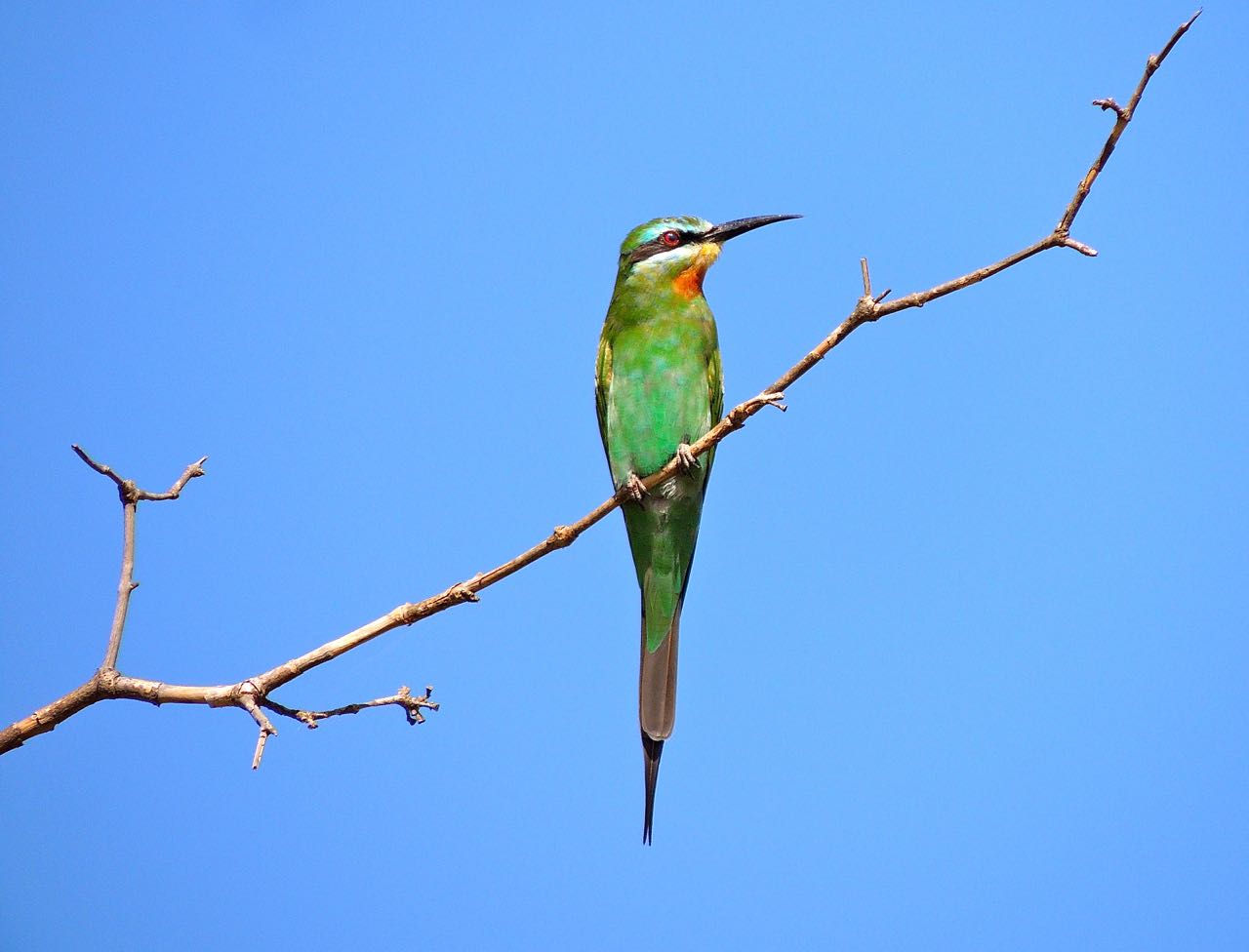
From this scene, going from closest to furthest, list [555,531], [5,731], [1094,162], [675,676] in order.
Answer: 1. [5,731]
2. [1094,162]
3. [555,531]
4. [675,676]

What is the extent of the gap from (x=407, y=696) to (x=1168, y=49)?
79.9 inches

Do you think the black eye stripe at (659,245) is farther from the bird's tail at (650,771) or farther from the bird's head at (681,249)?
the bird's tail at (650,771)

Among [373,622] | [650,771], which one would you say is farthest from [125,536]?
[650,771]

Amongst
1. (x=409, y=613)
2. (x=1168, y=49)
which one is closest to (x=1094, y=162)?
(x=1168, y=49)

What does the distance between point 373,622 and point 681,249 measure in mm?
2569

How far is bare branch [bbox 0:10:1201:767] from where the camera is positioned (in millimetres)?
2363

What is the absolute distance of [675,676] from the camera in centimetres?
422

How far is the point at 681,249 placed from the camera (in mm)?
4750

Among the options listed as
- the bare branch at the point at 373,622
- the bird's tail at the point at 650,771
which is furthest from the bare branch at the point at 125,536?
the bird's tail at the point at 650,771

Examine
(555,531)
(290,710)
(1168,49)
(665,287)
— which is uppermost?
(665,287)

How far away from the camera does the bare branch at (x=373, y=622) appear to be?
2.36 meters

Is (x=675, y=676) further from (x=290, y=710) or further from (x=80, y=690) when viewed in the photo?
(x=80, y=690)

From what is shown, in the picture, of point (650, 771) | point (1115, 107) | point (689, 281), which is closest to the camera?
point (1115, 107)

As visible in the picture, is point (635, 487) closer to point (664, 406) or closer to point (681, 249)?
point (664, 406)
